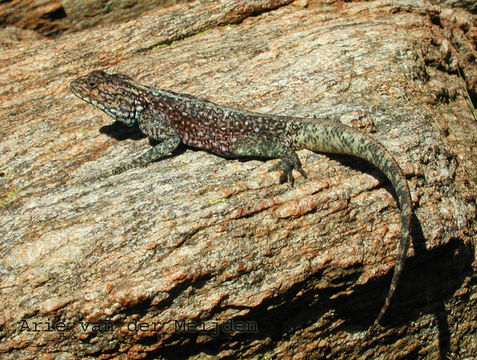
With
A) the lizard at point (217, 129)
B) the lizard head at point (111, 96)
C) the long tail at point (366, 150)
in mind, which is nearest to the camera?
the long tail at point (366, 150)

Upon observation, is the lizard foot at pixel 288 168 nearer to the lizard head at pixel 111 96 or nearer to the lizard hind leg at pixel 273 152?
the lizard hind leg at pixel 273 152

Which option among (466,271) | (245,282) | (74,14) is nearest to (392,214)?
(466,271)

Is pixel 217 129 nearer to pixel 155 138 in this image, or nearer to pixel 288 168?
pixel 155 138

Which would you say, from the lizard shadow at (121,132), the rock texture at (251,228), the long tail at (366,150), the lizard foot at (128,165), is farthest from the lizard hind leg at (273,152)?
the lizard shadow at (121,132)

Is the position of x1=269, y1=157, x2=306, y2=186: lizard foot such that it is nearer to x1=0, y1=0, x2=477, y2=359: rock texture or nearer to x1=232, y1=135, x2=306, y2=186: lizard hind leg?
x1=232, y1=135, x2=306, y2=186: lizard hind leg

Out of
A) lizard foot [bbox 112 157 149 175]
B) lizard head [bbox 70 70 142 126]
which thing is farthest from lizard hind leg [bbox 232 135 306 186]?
lizard head [bbox 70 70 142 126]

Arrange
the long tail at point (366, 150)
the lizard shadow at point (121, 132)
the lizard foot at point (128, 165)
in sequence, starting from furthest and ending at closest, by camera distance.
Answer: the lizard shadow at point (121, 132)
the lizard foot at point (128, 165)
the long tail at point (366, 150)
